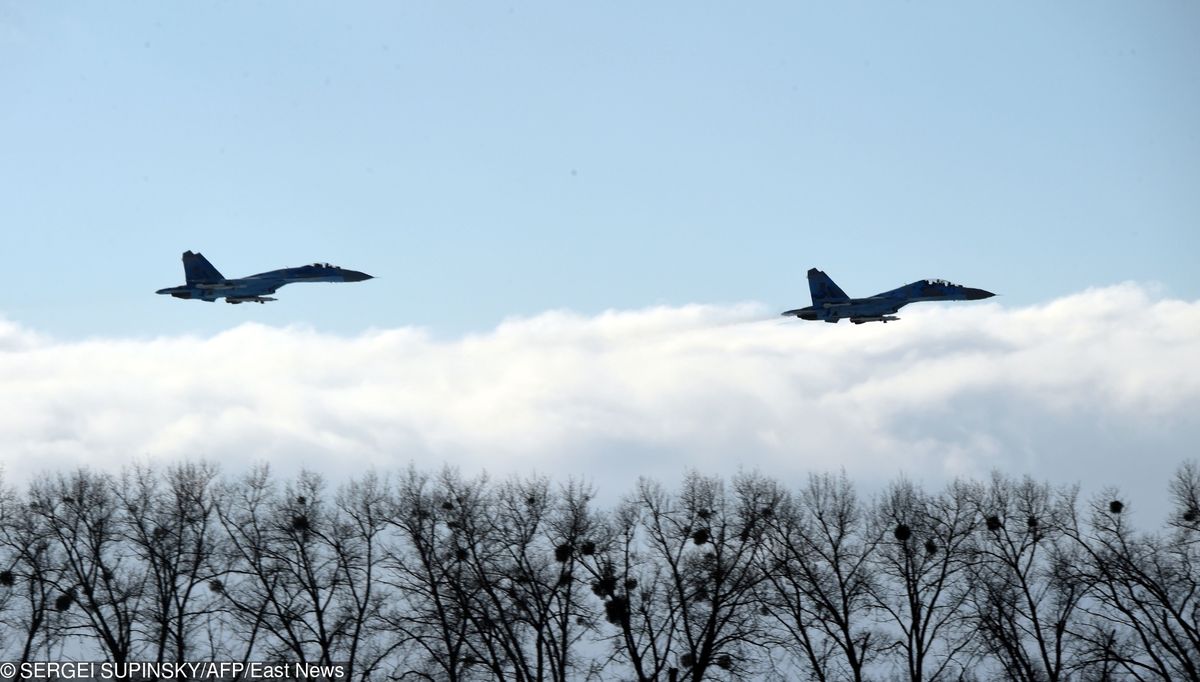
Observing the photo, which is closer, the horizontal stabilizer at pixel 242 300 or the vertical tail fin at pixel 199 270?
the horizontal stabilizer at pixel 242 300

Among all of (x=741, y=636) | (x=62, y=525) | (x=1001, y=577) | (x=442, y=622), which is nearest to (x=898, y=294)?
(x=1001, y=577)

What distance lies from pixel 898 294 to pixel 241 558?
131ft

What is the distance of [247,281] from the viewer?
2958 inches

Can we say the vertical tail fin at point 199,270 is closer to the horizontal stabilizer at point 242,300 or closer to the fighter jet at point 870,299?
the horizontal stabilizer at point 242,300

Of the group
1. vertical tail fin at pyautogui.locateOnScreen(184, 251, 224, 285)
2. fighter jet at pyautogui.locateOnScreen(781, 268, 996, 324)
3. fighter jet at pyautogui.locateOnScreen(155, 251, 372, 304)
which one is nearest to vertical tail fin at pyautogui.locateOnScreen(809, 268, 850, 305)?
fighter jet at pyautogui.locateOnScreen(781, 268, 996, 324)

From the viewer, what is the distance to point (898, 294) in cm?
7500

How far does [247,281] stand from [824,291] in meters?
34.1

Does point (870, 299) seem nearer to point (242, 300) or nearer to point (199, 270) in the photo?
point (242, 300)

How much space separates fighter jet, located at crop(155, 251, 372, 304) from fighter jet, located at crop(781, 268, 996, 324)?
2630 centimetres

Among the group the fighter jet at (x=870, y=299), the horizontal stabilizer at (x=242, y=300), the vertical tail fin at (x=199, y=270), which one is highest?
the vertical tail fin at (x=199, y=270)

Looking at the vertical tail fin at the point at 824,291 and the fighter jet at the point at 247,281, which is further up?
the fighter jet at the point at 247,281

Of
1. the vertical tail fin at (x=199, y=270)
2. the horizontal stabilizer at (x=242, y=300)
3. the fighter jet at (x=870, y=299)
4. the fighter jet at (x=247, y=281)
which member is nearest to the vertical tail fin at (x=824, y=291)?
the fighter jet at (x=870, y=299)

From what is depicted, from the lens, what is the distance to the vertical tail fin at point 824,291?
75125 millimetres

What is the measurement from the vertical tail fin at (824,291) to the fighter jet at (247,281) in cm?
2624
